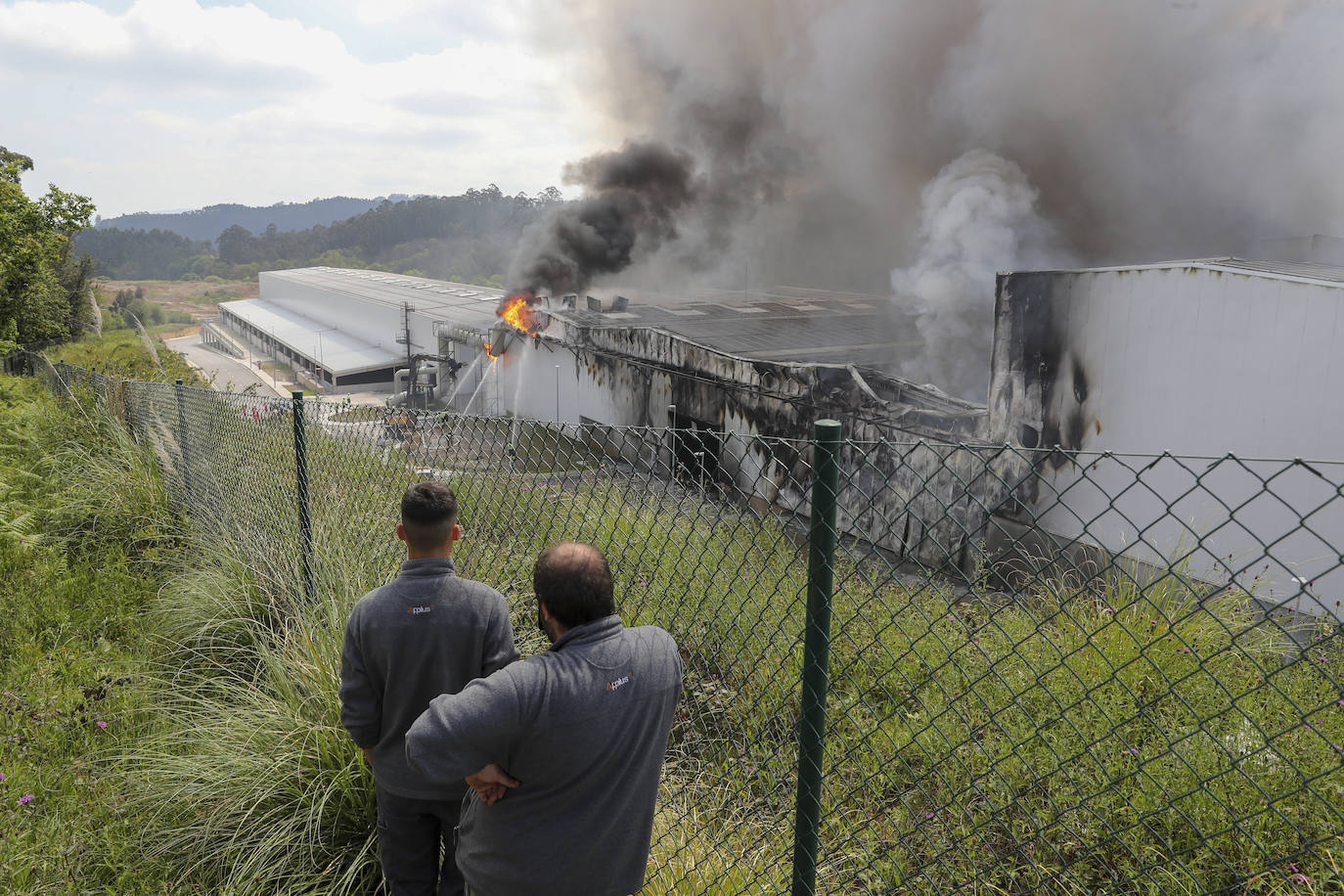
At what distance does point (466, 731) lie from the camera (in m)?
1.77

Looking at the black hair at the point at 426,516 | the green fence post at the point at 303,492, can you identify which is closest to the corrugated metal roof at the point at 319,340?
the green fence post at the point at 303,492

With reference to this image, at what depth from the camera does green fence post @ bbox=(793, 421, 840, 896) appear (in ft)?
6.24

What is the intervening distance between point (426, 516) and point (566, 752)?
100cm

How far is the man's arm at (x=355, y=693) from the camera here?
251cm

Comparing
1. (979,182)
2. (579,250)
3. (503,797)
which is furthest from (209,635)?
(579,250)

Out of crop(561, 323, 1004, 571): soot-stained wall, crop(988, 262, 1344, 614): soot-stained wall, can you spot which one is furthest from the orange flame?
crop(988, 262, 1344, 614): soot-stained wall

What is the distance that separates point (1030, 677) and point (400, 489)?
15.0ft

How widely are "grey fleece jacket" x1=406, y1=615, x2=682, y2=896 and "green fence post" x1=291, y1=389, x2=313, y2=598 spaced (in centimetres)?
247

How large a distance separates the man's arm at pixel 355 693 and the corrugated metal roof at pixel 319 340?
35.5 meters

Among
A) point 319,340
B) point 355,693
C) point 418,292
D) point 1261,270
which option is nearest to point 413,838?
point 355,693

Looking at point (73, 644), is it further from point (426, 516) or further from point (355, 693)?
point (426, 516)

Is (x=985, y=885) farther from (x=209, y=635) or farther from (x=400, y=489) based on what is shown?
(x=400, y=489)

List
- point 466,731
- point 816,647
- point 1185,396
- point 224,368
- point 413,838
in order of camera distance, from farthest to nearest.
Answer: point 224,368, point 1185,396, point 413,838, point 816,647, point 466,731

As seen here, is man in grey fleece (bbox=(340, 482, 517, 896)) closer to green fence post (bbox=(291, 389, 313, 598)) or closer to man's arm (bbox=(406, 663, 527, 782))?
man's arm (bbox=(406, 663, 527, 782))
